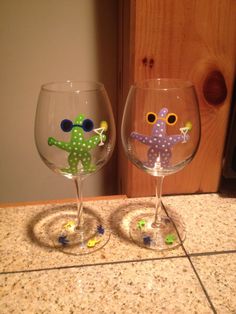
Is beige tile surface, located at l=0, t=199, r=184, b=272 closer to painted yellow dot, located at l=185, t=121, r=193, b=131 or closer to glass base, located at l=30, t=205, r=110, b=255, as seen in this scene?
glass base, located at l=30, t=205, r=110, b=255

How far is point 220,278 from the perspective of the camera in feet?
1.21

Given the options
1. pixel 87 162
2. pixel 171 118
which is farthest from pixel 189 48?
pixel 87 162

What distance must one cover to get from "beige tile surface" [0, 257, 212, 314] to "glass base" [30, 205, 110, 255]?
4 centimetres

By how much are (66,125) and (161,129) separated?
126 millimetres

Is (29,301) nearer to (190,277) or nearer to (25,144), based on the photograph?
(190,277)

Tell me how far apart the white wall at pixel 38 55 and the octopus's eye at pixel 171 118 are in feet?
0.90

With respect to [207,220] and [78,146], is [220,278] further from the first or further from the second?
[78,146]

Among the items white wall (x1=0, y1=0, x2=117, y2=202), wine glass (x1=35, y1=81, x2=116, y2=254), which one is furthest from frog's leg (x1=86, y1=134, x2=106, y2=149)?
white wall (x1=0, y1=0, x2=117, y2=202)

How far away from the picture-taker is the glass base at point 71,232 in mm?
425

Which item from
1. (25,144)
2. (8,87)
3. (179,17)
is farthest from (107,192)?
(179,17)

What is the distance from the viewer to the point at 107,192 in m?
0.74

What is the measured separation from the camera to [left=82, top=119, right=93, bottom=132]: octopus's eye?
0.40 metres

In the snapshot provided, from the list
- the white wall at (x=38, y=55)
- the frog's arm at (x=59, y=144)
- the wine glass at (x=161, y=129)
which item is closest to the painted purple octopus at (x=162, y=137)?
the wine glass at (x=161, y=129)

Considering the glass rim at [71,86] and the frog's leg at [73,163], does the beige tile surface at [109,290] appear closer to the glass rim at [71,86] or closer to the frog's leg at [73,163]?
the frog's leg at [73,163]
